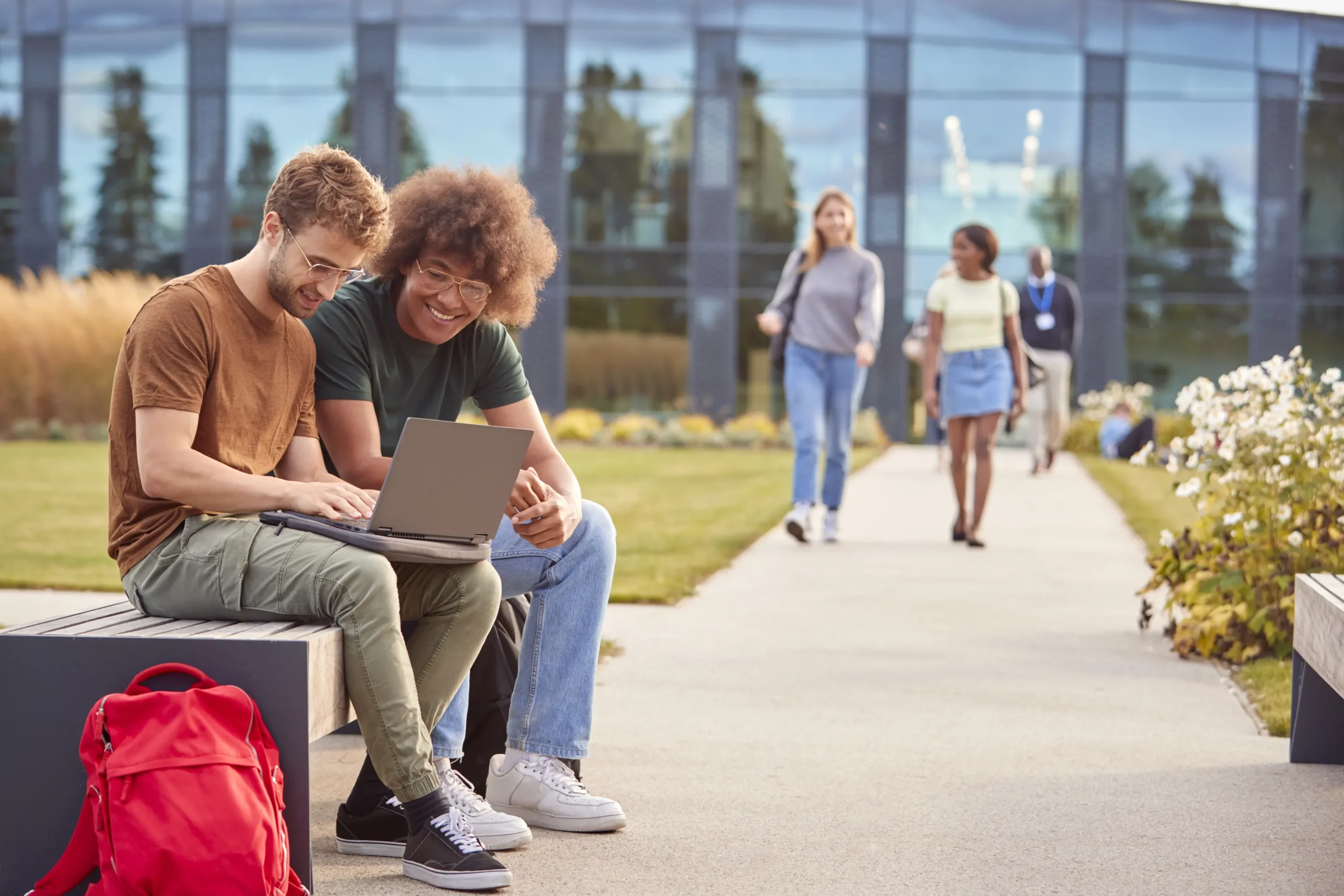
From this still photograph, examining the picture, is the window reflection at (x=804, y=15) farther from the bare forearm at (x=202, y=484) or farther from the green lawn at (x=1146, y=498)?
the bare forearm at (x=202, y=484)

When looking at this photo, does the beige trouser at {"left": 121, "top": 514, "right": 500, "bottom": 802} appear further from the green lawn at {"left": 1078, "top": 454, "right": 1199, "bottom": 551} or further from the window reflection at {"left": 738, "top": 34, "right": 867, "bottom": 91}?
the window reflection at {"left": 738, "top": 34, "right": 867, "bottom": 91}

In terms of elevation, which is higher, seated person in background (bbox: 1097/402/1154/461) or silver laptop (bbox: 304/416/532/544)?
silver laptop (bbox: 304/416/532/544)

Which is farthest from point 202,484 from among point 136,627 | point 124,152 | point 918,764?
point 124,152

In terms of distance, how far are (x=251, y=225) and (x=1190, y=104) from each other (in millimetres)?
15434

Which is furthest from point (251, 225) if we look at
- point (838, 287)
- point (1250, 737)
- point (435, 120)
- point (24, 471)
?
point (1250, 737)

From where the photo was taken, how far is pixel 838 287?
9539mm

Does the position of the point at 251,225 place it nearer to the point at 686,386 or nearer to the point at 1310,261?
the point at 686,386

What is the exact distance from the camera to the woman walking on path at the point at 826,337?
9516mm

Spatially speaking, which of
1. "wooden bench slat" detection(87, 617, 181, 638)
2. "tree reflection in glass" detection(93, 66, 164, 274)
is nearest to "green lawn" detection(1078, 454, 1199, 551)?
"wooden bench slat" detection(87, 617, 181, 638)

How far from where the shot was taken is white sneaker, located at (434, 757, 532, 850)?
11.1ft

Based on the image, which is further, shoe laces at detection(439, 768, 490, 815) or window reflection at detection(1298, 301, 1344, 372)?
window reflection at detection(1298, 301, 1344, 372)

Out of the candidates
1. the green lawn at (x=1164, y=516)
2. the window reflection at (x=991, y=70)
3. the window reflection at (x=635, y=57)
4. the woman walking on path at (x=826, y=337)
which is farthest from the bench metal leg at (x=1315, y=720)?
the window reflection at (x=635, y=57)

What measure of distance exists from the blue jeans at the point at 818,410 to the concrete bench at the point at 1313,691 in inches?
201

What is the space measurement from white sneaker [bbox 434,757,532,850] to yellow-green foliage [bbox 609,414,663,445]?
18.4 m
